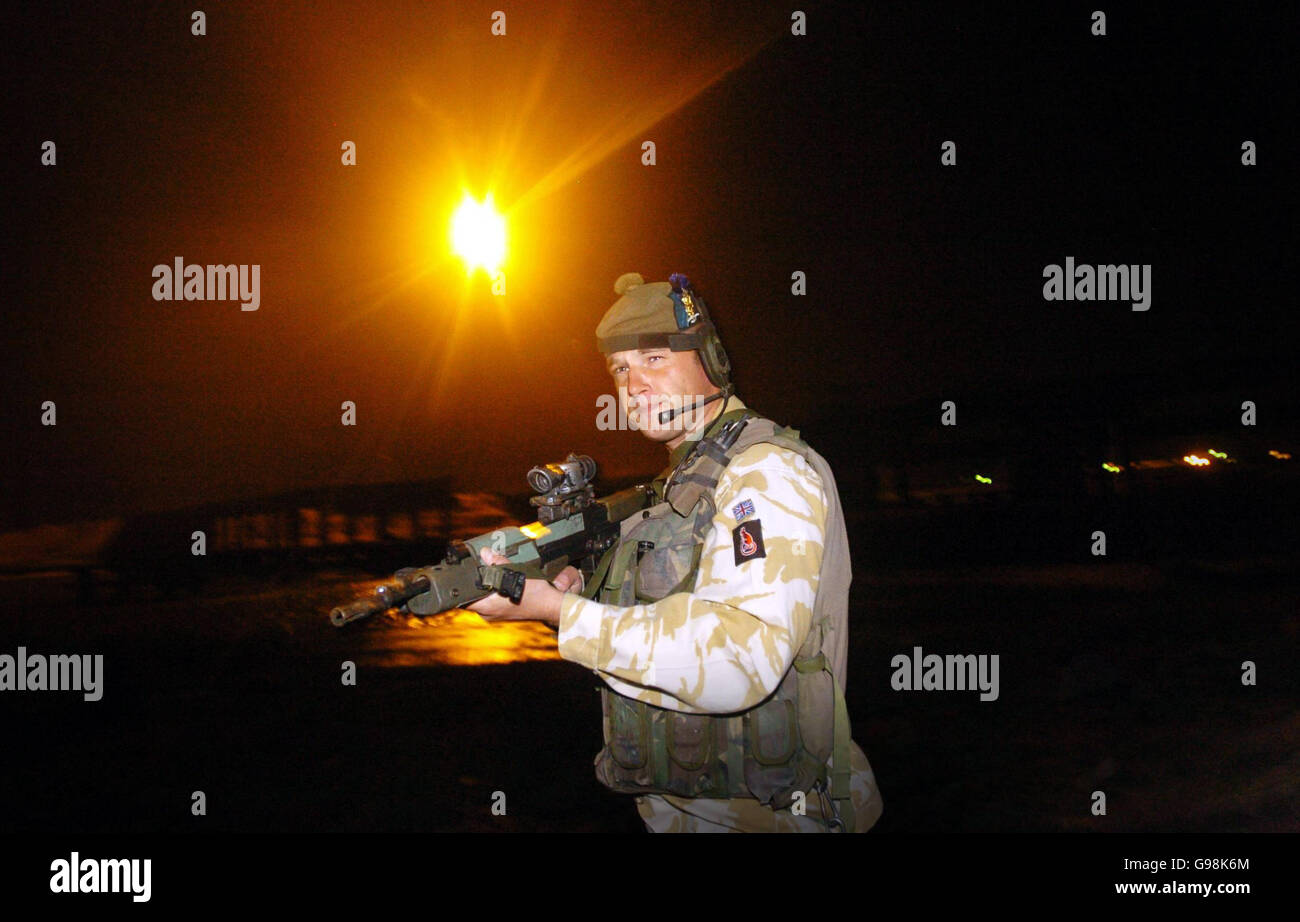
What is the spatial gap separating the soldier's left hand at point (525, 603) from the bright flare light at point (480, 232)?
9.67 metres

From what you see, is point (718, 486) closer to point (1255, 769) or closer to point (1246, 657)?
point (1255, 769)

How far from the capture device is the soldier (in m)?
1.84

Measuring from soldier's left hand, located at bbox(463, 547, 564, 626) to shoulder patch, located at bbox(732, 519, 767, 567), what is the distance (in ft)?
1.57

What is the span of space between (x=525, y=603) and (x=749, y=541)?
614mm

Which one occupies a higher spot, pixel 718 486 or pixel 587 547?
pixel 718 486

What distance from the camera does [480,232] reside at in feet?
37.6

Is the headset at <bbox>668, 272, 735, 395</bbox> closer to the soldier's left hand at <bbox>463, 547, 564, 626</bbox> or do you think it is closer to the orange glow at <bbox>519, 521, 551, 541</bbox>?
the orange glow at <bbox>519, 521, 551, 541</bbox>

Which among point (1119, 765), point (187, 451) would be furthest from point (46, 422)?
point (1119, 765)

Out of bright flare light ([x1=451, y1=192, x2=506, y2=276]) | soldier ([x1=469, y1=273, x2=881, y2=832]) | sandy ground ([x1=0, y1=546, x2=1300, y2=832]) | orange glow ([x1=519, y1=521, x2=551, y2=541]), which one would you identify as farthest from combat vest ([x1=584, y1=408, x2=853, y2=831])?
bright flare light ([x1=451, y1=192, x2=506, y2=276])

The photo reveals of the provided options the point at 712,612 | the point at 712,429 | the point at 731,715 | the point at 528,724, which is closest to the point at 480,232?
the point at 528,724

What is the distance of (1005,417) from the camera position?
1527 centimetres

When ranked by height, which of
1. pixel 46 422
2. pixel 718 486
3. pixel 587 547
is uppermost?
pixel 46 422

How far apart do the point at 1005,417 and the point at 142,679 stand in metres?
14.8

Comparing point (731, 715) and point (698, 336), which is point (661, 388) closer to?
point (698, 336)
